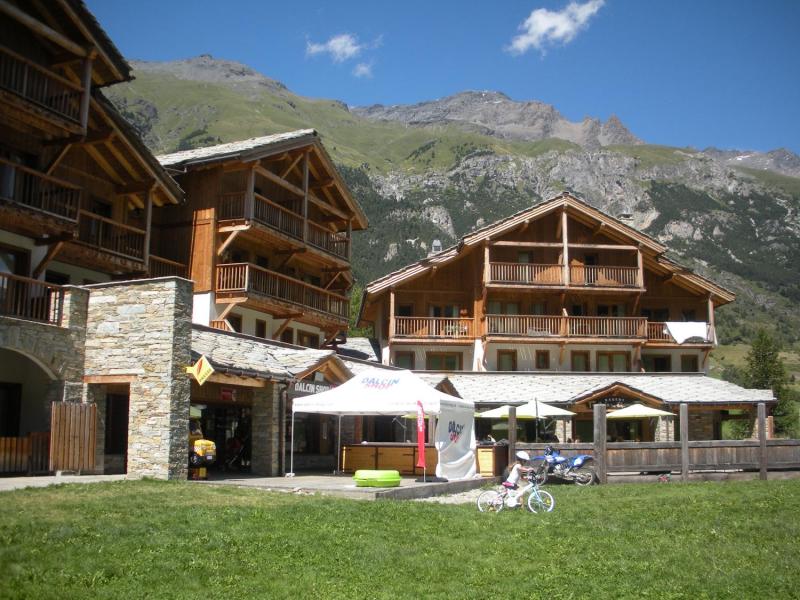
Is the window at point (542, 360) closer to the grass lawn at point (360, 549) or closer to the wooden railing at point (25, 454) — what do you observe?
the grass lawn at point (360, 549)

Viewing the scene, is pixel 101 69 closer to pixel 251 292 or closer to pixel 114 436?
pixel 251 292

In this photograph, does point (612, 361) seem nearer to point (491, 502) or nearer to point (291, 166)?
point (291, 166)

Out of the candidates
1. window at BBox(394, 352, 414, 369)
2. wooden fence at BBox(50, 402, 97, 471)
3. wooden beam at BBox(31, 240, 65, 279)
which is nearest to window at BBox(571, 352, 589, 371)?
window at BBox(394, 352, 414, 369)

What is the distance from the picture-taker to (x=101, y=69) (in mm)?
26234

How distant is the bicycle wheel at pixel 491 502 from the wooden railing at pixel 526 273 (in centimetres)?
2658

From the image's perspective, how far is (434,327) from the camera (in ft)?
142

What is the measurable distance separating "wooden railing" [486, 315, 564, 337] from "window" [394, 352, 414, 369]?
4438 mm

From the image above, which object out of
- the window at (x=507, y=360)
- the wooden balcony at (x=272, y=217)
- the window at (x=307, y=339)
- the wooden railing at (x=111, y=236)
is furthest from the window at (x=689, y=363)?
the wooden railing at (x=111, y=236)

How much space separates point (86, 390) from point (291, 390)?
18.9 ft

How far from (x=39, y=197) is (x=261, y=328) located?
12.8 metres

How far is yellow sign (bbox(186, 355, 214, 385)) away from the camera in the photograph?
18.8 m

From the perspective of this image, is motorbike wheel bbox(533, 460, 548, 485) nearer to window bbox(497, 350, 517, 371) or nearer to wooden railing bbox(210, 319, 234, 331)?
wooden railing bbox(210, 319, 234, 331)

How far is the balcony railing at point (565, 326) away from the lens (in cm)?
4244

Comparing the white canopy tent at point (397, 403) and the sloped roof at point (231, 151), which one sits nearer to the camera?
the white canopy tent at point (397, 403)
